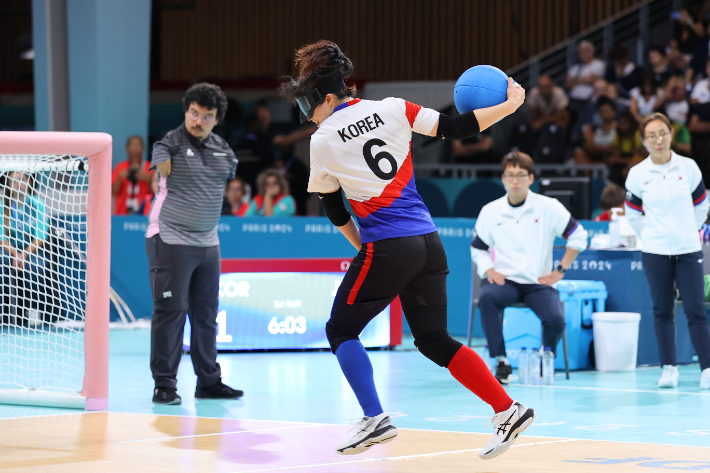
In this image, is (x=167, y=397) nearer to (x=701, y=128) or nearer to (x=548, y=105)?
(x=701, y=128)

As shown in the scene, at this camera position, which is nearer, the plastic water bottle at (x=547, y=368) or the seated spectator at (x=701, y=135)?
the plastic water bottle at (x=547, y=368)

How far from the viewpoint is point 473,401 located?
692 cm

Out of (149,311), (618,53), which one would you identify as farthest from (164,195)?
(618,53)

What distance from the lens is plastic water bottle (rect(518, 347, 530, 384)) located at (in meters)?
7.77

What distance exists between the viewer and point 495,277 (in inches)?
319

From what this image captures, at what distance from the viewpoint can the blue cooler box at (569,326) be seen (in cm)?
859

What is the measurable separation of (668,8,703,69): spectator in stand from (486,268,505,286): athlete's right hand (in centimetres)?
740

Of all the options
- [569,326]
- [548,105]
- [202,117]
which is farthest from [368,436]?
[548,105]

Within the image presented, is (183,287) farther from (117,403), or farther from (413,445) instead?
(413,445)

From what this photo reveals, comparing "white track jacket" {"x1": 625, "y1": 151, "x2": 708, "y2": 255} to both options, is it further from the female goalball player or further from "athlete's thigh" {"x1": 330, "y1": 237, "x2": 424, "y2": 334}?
"athlete's thigh" {"x1": 330, "y1": 237, "x2": 424, "y2": 334}

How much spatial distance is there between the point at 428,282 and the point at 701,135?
9.65m

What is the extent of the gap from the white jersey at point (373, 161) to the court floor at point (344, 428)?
1.09 metres

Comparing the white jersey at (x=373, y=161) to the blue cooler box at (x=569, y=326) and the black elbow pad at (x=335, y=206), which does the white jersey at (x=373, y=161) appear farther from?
the blue cooler box at (x=569, y=326)

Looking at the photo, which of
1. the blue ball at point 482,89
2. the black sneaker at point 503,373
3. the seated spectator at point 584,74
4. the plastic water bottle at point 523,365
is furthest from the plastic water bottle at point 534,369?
the seated spectator at point 584,74
